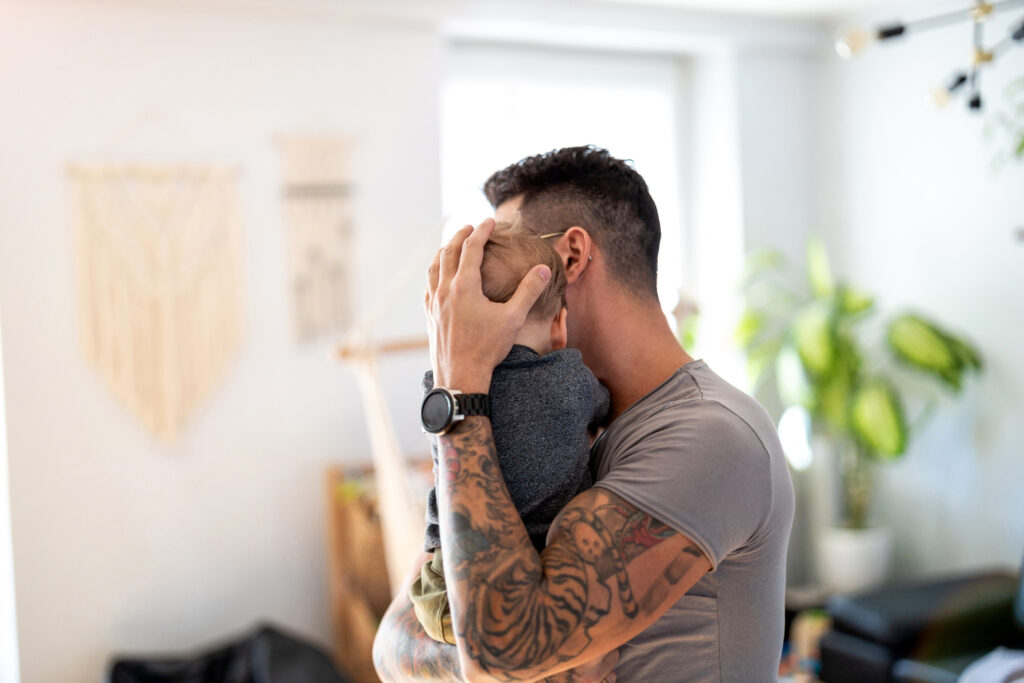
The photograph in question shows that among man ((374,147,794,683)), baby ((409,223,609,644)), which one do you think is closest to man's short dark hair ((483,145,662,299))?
man ((374,147,794,683))

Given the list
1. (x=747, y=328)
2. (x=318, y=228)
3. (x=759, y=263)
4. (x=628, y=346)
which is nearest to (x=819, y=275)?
(x=759, y=263)

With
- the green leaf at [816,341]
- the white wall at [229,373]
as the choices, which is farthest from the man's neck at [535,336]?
the green leaf at [816,341]

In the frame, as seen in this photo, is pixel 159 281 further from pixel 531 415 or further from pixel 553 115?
pixel 531 415

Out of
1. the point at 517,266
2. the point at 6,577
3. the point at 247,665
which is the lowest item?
the point at 247,665

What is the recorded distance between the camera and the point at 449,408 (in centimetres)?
94

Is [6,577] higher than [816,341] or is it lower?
lower

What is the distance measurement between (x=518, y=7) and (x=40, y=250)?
1776 mm

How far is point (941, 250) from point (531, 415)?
111 inches

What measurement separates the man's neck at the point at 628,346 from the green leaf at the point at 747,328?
2.29 m

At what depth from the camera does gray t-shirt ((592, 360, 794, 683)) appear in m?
0.94

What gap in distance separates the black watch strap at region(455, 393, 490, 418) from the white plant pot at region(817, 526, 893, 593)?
8.95 feet

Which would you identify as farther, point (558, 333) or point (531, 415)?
point (558, 333)

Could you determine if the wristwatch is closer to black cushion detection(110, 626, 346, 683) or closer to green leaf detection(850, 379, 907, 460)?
black cushion detection(110, 626, 346, 683)

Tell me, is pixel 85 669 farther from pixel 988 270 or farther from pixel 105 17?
pixel 988 270
